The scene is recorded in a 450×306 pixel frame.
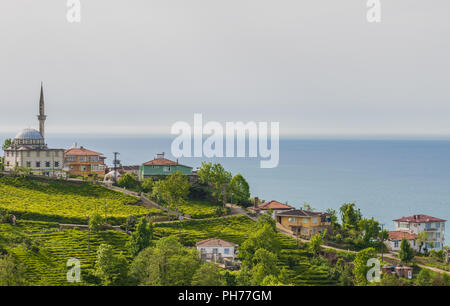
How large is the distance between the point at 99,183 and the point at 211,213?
698 inches

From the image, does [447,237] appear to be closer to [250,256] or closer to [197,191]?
[197,191]

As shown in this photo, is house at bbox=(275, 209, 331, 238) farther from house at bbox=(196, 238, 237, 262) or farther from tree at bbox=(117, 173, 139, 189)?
tree at bbox=(117, 173, 139, 189)

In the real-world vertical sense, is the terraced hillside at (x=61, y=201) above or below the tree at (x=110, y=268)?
above

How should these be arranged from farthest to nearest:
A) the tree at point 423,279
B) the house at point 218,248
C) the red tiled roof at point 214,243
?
the red tiled roof at point 214,243, the house at point 218,248, the tree at point 423,279

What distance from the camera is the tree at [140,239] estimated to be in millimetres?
53594

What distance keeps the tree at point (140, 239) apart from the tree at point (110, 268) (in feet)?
17.6

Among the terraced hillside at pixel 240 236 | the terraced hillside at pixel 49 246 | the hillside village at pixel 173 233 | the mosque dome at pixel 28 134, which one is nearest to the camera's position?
the terraced hillside at pixel 49 246

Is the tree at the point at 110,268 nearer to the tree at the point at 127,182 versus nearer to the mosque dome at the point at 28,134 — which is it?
the tree at the point at 127,182

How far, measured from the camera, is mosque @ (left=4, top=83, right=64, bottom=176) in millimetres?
81938

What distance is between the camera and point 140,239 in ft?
177

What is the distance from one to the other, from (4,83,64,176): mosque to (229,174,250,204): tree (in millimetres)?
24067

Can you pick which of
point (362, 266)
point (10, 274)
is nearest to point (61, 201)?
point (10, 274)

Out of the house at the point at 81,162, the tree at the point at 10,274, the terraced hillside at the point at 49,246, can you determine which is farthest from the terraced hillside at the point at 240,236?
the house at the point at 81,162
